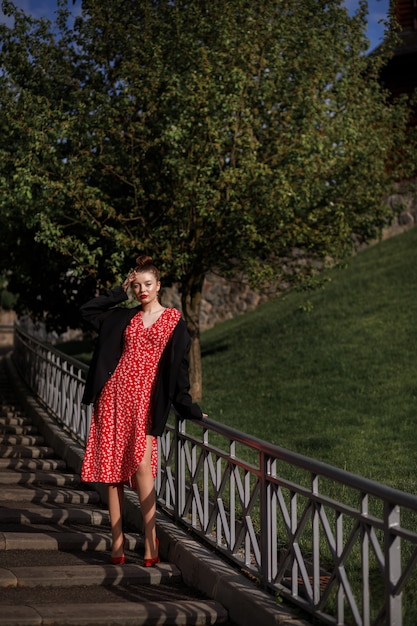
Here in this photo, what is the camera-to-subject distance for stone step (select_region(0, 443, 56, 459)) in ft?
37.0

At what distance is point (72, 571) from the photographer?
6336 millimetres

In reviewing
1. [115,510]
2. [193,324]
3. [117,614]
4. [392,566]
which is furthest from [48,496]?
[193,324]

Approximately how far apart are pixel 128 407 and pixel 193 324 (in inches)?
419

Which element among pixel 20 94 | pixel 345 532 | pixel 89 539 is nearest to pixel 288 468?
pixel 345 532

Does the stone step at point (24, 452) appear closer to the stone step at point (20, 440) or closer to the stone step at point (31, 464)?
the stone step at point (31, 464)

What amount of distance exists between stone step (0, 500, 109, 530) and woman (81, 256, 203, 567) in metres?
1.68

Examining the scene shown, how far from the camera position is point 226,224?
15.3 metres

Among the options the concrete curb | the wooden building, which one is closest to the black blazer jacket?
the concrete curb

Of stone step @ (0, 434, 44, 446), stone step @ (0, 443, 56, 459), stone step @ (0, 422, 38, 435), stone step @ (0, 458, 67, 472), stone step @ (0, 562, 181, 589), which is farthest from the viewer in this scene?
stone step @ (0, 422, 38, 435)

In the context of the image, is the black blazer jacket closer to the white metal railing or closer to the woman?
the woman

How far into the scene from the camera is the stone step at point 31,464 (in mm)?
10562

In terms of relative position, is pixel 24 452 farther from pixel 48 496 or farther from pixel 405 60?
pixel 405 60

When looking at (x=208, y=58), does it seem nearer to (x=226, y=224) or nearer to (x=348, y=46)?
(x=226, y=224)

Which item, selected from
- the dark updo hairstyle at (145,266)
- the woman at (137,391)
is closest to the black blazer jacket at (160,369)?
the woman at (137,391)
